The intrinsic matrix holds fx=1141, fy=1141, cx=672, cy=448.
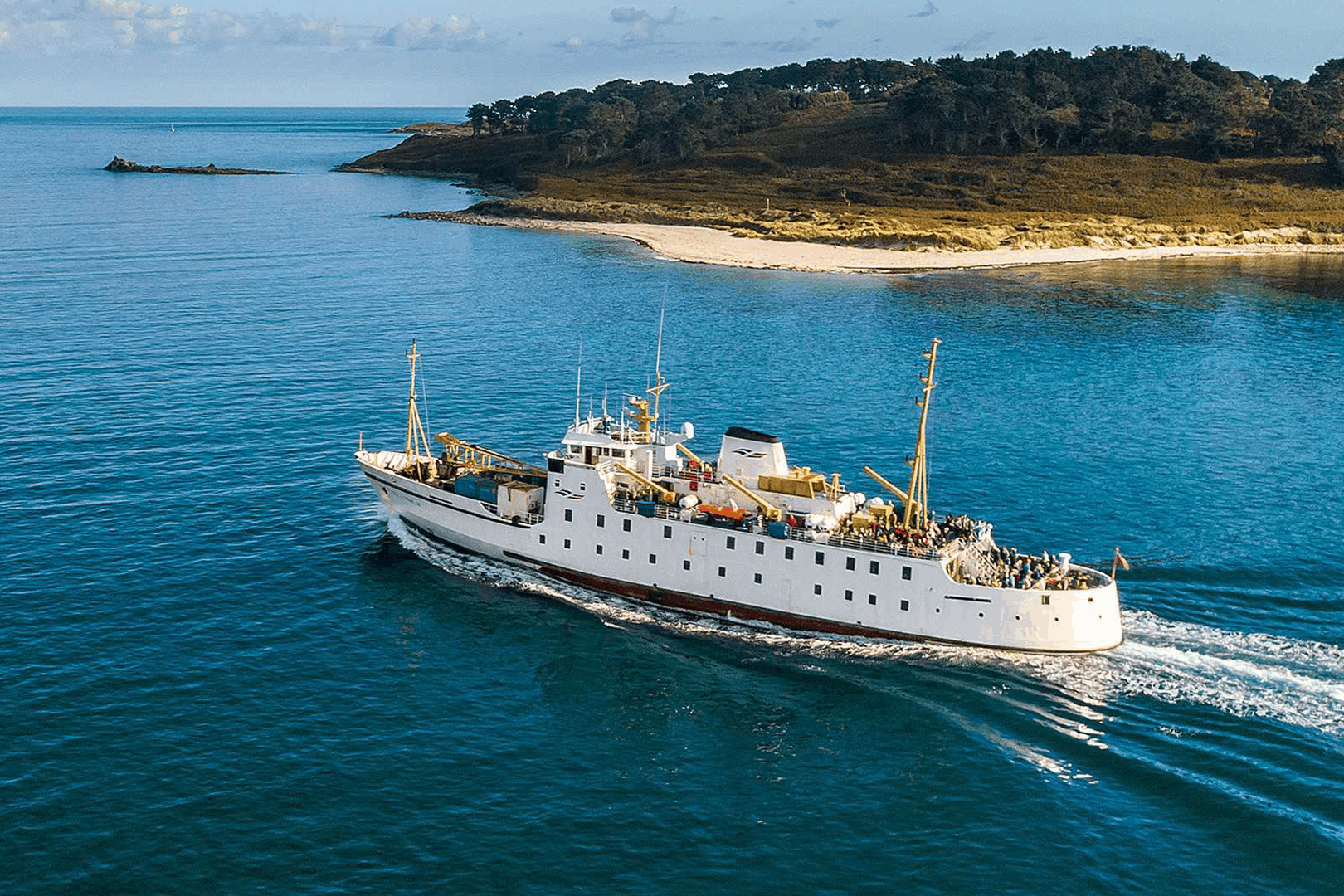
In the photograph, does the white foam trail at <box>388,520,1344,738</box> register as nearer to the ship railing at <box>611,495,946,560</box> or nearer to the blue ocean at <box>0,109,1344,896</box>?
the blue ocean at <box>0,109,1344,896</box>

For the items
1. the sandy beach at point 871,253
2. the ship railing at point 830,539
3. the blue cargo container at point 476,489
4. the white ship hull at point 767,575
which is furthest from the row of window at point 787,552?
the sandy beach at point 871,253

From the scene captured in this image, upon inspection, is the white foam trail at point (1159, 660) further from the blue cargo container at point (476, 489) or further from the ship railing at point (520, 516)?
the blue cargo container at point (476, 489)

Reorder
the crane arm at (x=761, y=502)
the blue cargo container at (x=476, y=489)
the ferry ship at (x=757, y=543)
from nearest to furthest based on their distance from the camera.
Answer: the ferry ship at (x=757, y=543), the crane arm at (x=761, y=502), the blue cargo container at (x=476, y=489)

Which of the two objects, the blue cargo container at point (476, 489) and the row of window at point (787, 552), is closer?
the row of window at point (787, 552)

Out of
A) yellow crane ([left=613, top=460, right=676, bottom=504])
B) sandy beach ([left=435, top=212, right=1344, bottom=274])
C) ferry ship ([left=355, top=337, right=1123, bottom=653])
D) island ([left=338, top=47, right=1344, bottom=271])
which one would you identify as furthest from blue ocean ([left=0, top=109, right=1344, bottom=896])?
island ([left=338, top=47, right=1344, bottom=271])

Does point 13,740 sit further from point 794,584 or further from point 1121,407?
point 1121,407

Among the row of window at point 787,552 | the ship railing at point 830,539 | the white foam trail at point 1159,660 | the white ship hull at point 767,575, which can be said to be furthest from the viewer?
the row of window at point 787,552

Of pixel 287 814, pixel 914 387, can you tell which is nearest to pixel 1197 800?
pixel 287 814

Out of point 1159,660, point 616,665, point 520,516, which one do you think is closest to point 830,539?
point 616,665
